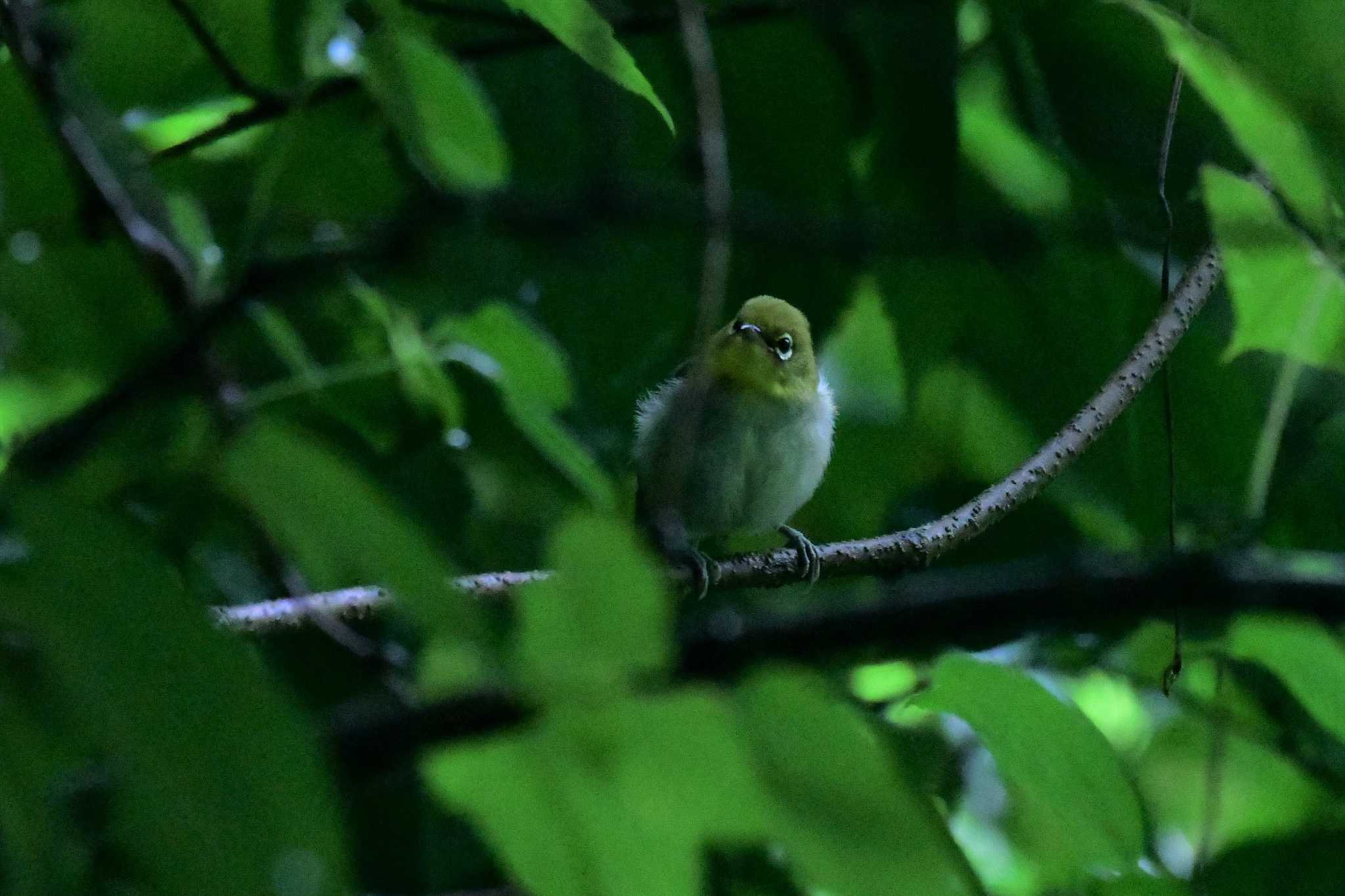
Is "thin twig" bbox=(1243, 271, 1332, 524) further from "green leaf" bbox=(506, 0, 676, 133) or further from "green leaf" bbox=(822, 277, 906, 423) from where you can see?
"green leaf" bbox=(506, 0, 676, 133)

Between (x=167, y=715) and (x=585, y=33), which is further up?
(x=585, y=33)

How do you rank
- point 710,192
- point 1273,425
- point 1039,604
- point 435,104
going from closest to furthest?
point 1039,604
point 710,192
point 435,104
point 1273,425

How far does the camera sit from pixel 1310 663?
3.15ft

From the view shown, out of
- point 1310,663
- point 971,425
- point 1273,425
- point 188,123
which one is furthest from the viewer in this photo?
point 188,123

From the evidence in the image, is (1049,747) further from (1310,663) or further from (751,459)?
(751,459)

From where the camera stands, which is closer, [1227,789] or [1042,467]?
[1042,467]

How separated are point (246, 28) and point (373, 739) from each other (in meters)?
1.09

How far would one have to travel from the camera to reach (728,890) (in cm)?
97

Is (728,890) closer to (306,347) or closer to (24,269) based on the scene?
(306,347)

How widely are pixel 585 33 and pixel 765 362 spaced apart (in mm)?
2300

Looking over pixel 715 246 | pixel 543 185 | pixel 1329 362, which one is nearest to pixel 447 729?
pixel 715 246

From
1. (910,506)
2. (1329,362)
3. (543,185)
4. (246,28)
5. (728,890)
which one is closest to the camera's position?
(728,890)

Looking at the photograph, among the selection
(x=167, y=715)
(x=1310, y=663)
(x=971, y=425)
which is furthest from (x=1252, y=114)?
(x=971, y=425)

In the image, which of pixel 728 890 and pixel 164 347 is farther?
pixel 728 890
